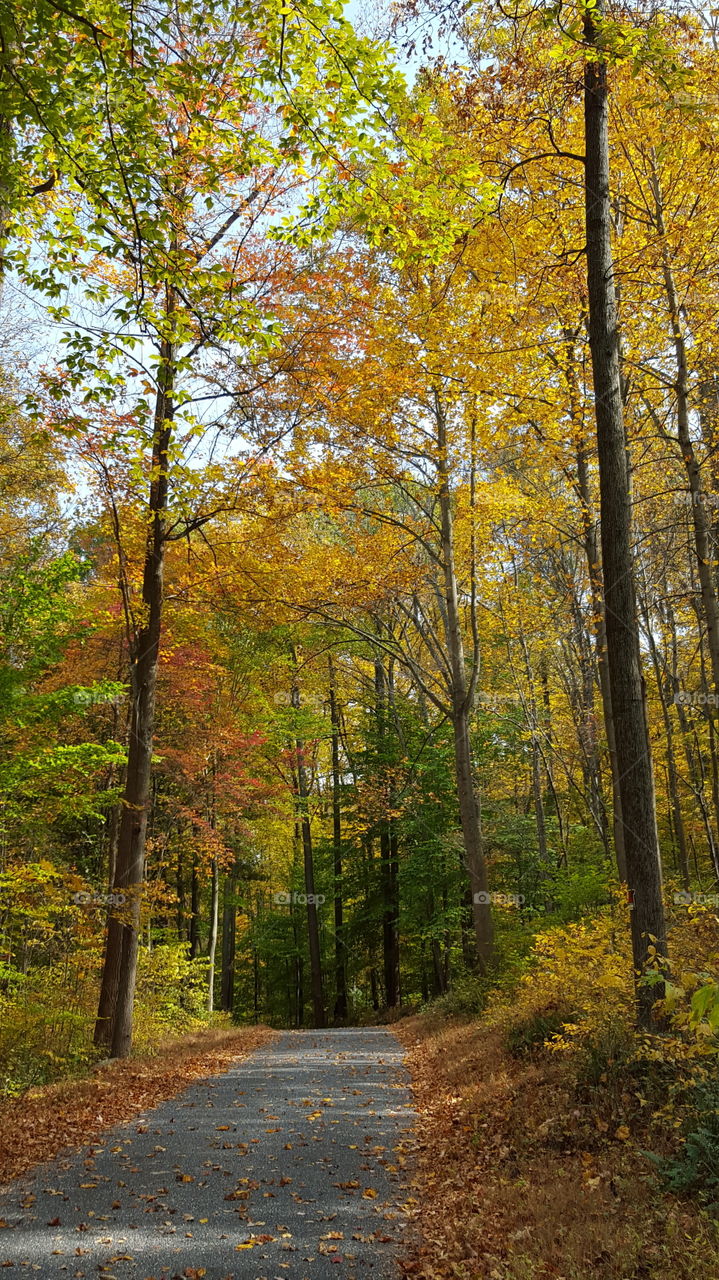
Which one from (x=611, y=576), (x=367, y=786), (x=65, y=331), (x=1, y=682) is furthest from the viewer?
(x=367, y=786)

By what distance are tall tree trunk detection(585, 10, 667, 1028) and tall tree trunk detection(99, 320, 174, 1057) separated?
567 cm

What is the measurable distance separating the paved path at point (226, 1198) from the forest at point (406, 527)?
0.47m

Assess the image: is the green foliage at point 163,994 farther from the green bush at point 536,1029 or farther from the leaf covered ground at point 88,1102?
the green bush at point 536,1029

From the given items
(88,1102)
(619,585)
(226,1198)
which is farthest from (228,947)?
(619,585)

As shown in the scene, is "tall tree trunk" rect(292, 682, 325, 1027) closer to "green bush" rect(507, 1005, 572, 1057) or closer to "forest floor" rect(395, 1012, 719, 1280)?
"green bush" rect(507, 1005, 572, 1057)

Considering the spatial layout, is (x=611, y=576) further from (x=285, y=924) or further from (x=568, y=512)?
(x=285, y=924)

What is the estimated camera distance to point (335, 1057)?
12.7m

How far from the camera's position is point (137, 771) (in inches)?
444

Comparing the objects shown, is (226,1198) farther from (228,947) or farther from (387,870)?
(228,947)

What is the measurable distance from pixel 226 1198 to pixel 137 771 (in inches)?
265

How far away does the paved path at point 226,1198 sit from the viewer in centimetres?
430

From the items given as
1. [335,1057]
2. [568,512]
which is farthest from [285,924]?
[568,512]

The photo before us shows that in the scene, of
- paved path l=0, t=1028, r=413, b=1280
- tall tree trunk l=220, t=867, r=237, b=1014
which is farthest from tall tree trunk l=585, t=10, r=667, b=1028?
tall tree trunk l=220, t=867, r=237, b=1014

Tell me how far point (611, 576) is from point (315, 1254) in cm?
560
